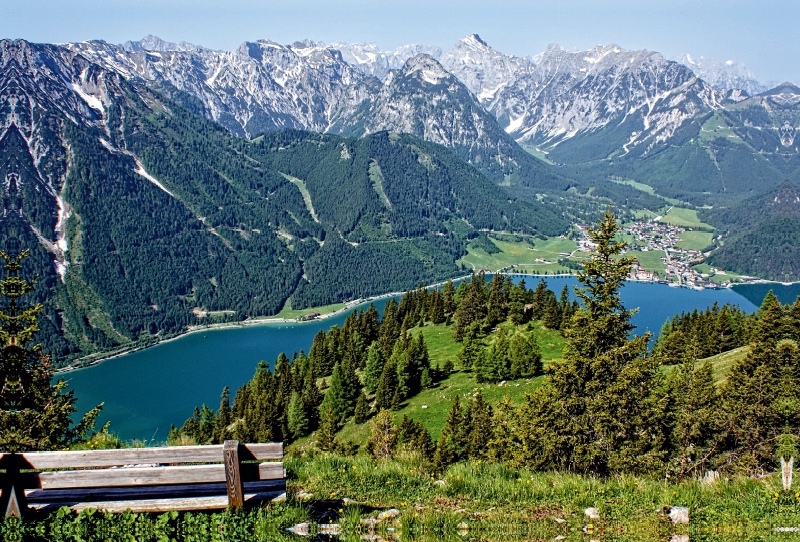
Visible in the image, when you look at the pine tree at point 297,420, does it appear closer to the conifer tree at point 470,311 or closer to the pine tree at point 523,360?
the pine tree at point 523,360

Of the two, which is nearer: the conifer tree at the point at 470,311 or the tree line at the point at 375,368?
the tree line at the point at 375,368

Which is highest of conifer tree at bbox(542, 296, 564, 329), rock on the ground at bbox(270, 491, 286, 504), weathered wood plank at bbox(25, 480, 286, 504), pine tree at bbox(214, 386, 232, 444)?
weathered wood plank at bbox(25, 480, 286, 504)

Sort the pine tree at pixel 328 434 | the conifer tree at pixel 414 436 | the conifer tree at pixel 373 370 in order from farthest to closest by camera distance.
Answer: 1. the conifer tree at pixel 373 370
2. the pine tree at pixel 328 434
3. the conifer tree at pixel 414 436

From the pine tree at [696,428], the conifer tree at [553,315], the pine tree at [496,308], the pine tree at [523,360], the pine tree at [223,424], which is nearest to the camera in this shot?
the pine tree at [696,428]

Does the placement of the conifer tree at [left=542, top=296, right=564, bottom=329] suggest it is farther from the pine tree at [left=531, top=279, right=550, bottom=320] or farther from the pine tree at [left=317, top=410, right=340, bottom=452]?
the pine tree at [left=317, top=410, right=340, bottom=452]

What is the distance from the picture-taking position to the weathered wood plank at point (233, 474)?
410 inches

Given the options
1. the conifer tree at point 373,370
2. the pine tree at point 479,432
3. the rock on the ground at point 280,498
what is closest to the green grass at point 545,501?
the rock on the ground at point 280,498

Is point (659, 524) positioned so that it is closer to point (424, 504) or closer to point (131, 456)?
point (424, 504)

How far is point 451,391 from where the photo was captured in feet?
241

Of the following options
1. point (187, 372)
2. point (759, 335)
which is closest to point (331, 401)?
point (759, 335)

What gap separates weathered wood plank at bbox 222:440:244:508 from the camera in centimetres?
1041

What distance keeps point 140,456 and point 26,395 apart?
82.9ft

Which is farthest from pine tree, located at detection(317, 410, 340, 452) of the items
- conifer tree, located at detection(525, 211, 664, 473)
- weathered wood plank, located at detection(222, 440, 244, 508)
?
weathered wood plank, located at detection(222, 440, 244, 508)

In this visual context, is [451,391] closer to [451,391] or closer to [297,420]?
[451,391]
